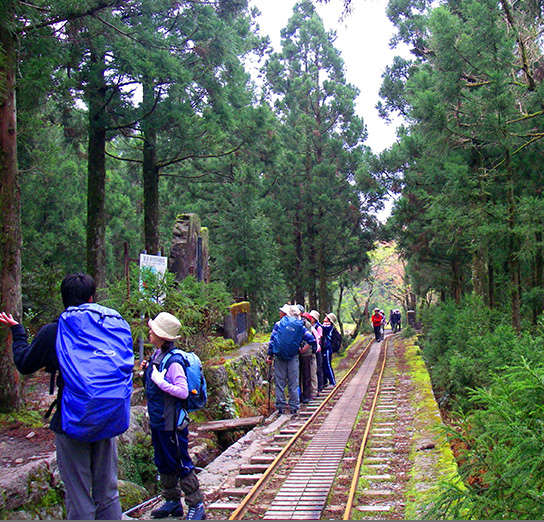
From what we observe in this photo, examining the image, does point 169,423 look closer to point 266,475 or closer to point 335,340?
point 266,475

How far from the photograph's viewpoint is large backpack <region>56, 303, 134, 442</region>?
3.44m

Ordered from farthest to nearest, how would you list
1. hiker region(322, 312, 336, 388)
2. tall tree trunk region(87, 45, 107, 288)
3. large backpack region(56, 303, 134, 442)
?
tall tree trunk region(87, 45, 107, 288), hiker region(322, 312, 336, 388), large backpack region(56, 303, 134, 442)

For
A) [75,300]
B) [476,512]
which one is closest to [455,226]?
[476,512]

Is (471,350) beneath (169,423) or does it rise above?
beneath

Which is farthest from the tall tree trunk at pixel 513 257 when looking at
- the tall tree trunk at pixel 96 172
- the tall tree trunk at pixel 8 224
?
the tall tree trunk at pixel 96 172

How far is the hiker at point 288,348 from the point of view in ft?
31.6

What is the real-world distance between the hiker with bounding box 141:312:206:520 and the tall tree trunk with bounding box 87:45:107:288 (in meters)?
9.00

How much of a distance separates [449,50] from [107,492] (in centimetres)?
1261

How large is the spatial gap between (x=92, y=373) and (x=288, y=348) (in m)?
6.40

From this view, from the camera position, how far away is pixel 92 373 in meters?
3.49

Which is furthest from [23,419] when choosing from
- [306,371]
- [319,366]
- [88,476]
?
[319,366]

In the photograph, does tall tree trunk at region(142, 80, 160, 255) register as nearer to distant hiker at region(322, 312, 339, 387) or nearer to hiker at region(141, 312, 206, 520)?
distant hiker at region(322, 312, 339, 387)

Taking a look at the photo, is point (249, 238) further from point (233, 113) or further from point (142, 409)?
point (142, 409)

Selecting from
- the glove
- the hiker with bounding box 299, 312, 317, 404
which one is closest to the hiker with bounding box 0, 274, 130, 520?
the glove
